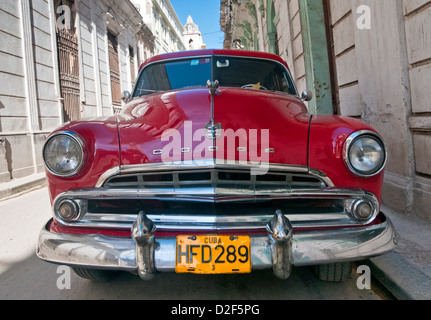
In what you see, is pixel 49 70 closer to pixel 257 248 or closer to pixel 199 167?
pixel 199 167

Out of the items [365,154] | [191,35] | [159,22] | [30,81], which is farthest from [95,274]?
[191,35]

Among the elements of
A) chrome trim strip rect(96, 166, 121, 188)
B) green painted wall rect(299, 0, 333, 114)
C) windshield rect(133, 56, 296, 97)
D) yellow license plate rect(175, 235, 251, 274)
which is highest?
green painted wall rect(299, 0, 333, 114)

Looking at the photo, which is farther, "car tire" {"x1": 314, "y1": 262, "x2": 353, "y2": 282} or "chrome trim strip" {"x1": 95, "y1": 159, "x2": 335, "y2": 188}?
"car tire" {"x1": 314, "y1": 262, "x2": 353, "y2": 282}

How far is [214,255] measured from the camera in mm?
1407

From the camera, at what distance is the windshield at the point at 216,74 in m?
2.66

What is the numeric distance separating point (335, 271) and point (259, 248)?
2.35 ft

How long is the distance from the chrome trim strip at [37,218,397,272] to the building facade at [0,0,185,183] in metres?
5.23

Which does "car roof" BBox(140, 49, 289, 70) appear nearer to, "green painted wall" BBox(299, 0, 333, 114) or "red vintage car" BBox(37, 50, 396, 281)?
"red vintage car" BBox(37, 50, 396, 281)

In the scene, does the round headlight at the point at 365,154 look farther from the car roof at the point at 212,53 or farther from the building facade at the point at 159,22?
the building facade at the point at 159,22

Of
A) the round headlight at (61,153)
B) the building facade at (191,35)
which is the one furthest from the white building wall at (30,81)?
the building facade at (191,35)

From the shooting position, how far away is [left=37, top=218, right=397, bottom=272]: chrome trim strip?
4.64 feet

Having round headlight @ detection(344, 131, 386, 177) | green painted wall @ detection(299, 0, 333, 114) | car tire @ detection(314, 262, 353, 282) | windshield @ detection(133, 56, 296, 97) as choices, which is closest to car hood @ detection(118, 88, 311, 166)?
round headlight @ detection(344, 131, 386, 177)
